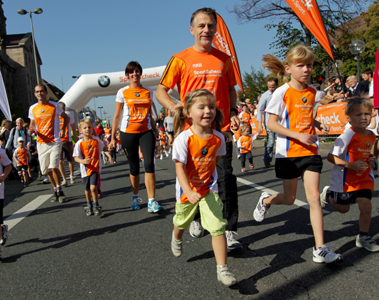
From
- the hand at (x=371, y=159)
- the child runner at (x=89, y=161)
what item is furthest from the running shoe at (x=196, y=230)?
the child runner at (x=89, y=161)

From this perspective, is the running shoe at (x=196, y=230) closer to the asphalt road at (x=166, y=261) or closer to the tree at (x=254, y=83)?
the asphalt road at (x=166, y=261)

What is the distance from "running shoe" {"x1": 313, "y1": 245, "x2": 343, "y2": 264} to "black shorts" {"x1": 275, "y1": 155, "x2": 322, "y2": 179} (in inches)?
26.5

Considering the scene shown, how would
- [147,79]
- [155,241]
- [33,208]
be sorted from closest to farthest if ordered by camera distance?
[155,241]
[33,208]
[147,79]

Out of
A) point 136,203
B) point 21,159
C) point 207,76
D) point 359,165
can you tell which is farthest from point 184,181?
point 21,159

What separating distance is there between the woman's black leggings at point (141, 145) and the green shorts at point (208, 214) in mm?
2460

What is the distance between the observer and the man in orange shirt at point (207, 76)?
11.2 ft

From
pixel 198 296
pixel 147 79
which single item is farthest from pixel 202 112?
pixel 147 79

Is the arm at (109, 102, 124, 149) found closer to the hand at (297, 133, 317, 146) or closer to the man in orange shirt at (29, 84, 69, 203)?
the man in orange shirt at (29, 84, 69, 203)

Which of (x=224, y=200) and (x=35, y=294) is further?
(x=224, y=200)

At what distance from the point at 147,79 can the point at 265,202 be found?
18.2 meters

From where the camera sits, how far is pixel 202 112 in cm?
278

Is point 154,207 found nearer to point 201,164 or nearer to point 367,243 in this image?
point 201,164

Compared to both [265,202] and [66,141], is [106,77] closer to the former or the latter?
[66,141]

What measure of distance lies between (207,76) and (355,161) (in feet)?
5.17
